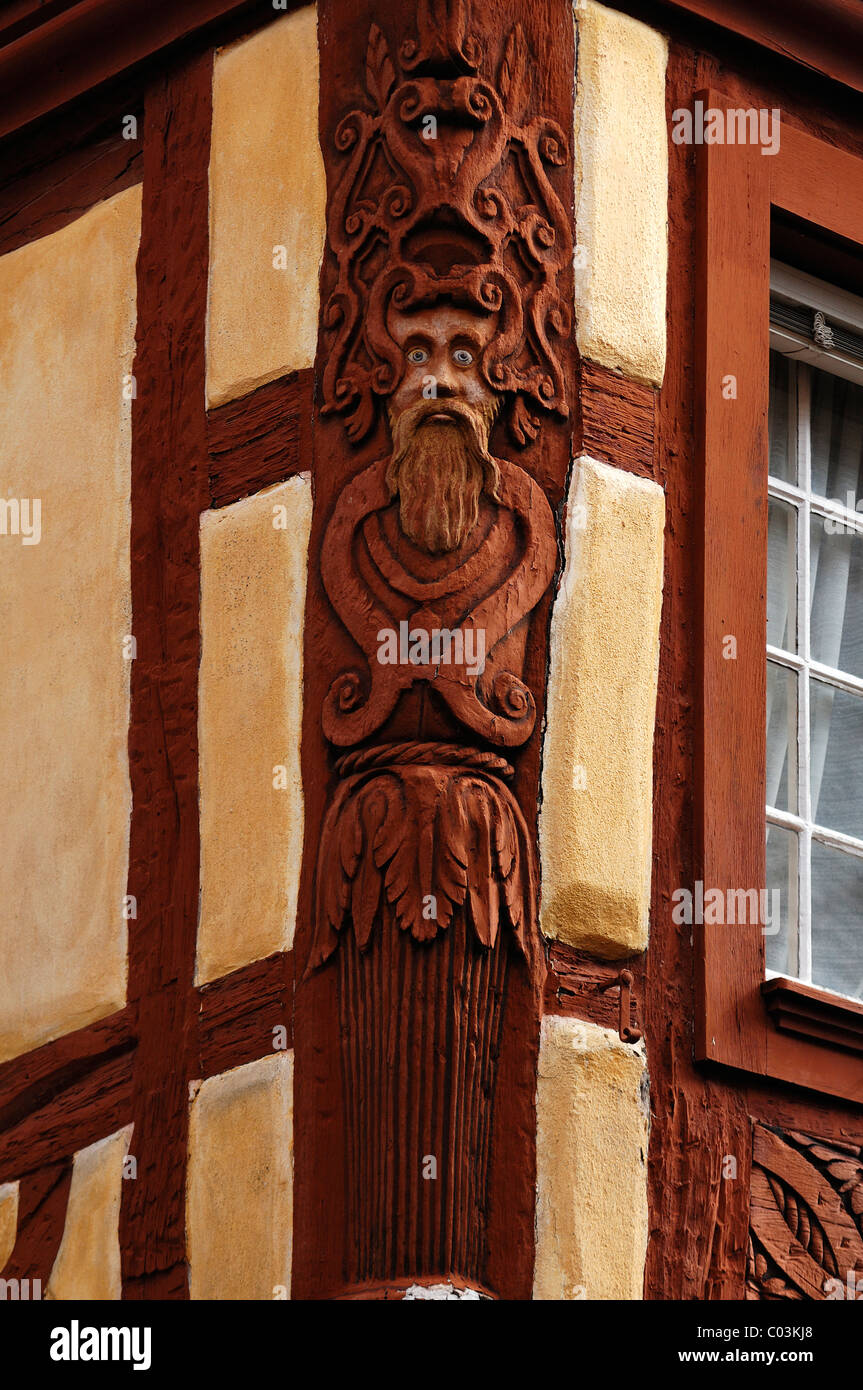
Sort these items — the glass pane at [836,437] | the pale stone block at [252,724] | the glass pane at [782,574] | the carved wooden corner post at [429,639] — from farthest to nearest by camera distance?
1. the glass pane at [836,437]
2. the glass pane at [782,574]
3. the pale stone block at [252,724]
4. the carved wooden corner post at [429,639]

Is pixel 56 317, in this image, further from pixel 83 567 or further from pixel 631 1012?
pixel 631 1012

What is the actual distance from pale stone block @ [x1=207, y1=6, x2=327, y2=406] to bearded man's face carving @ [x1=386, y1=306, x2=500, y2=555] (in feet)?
0.95

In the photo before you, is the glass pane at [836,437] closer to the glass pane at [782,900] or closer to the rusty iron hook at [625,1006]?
the glass pane at [782,900]

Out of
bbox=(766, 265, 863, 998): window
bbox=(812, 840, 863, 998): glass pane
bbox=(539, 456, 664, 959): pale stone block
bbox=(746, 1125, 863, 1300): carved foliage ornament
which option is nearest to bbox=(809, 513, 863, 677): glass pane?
bbox=(766, 265, 863, 998): window

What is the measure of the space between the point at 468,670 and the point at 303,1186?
105 centimetres

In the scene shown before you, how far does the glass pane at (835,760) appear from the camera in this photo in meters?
8.15

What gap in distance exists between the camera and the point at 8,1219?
7727mm

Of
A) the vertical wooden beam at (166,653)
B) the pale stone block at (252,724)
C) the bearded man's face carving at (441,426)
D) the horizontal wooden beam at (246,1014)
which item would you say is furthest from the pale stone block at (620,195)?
the horizontal wooden beam at (246,1014)

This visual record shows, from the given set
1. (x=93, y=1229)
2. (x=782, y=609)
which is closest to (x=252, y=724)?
(x=93, y=1229)

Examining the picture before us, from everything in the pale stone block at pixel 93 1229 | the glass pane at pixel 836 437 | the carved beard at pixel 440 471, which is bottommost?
the pale stone block at pixel 93 1229

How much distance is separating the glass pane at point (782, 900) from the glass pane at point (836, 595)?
A: 1.64 ft

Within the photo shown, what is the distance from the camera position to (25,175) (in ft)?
28.8

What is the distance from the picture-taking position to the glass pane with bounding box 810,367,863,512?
28.0ft

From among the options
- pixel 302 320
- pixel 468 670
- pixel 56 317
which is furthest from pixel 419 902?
pixel 56 317
